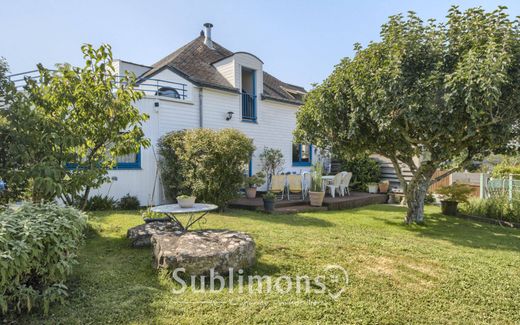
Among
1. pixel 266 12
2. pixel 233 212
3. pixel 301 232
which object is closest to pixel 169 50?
pixel 266 12

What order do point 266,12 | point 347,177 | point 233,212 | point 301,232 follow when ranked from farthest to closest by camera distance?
point 347,177
point 266,12
point 233,212
point 301,232

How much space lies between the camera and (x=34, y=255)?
2727mm

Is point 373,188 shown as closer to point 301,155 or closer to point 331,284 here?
point 301,155

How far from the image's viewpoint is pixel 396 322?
2.94 metres

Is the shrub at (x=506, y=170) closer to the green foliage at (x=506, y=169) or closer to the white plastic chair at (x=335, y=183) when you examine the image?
the green foliage at (x=506, y=169)

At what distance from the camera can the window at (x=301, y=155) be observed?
15.2 meters

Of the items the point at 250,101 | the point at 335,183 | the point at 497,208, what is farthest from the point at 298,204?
the point at 497,208

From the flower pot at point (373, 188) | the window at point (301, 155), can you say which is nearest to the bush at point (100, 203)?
the window at point (301, 155)

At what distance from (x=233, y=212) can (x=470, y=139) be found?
6.08m

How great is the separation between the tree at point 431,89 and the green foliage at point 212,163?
241 cm

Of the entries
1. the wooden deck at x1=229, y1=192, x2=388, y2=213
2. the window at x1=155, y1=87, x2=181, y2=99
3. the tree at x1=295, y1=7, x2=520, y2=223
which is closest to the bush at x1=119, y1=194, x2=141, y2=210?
the wooden deck at x1=229, y1=192, x2=388, y2=213

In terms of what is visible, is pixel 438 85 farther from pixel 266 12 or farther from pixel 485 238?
pixel 266 12

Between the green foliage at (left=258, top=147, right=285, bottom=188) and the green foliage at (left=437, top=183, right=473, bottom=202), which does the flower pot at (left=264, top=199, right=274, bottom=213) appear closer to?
the green foliage at (left=258, top=147, right=285, bottom=188)

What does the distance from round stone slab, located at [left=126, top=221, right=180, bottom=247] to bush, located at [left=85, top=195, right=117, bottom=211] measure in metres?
3.96
